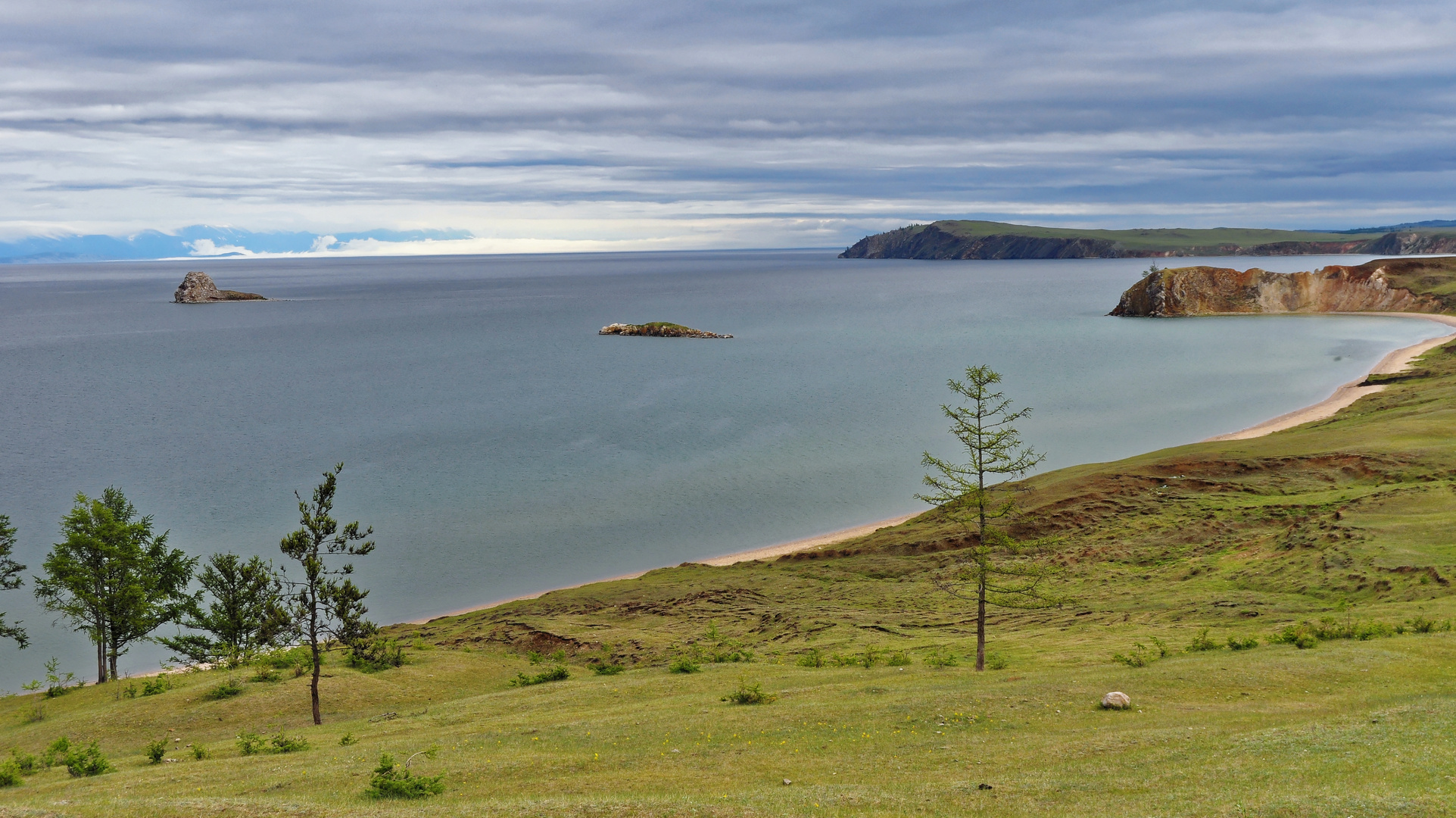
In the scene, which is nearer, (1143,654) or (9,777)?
(9,777)

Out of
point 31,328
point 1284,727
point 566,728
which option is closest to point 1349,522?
point 1284,727

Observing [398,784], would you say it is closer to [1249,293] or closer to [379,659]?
[379,659]

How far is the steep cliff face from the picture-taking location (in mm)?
178500

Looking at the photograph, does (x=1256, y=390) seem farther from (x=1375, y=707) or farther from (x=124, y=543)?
(x=124, y=543)

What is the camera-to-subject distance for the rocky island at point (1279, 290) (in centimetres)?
17425

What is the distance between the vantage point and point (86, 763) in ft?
69.3

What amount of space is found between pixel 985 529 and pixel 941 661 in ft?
13.6

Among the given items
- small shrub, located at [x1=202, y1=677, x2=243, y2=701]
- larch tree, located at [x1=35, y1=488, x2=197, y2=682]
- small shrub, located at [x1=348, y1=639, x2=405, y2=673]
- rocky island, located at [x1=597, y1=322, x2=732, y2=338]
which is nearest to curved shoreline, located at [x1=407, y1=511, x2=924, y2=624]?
small shrub, located at [x1=348, y1=639, x2=405, y2=673]

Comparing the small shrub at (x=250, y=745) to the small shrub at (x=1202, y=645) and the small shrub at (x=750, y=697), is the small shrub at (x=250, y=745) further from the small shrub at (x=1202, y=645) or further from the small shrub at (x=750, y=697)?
the small shrub at (x=1202, y=645)

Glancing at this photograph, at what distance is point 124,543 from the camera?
3562 centimetres

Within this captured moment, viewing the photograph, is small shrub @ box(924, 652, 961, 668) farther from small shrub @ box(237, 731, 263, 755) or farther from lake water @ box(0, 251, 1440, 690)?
lake water @ box(0, 251, 1440, 690)

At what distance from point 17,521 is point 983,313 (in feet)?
549

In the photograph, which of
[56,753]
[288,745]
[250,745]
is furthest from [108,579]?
[288,745]

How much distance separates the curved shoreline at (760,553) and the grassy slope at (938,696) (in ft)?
8.14
